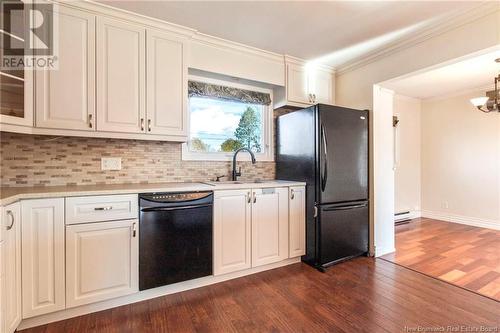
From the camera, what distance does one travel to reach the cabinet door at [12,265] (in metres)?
1.40

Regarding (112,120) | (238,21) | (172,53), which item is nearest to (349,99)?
(238,21)

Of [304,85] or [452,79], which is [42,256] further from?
[452,79]

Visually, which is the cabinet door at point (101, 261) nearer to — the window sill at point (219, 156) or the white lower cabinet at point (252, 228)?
the white lower cabinet at point (252, 228)

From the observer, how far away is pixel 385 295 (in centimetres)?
205

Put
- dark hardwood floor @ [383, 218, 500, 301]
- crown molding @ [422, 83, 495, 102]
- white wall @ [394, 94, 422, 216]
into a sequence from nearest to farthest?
dark hardwood floor @ [383, 218, 500, 301], crown molding @ [422, 83, 495, 102], white wall @ [394, 94, 422, 216]

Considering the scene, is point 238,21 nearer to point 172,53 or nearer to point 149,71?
point 172,53

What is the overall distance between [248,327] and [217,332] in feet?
0.68

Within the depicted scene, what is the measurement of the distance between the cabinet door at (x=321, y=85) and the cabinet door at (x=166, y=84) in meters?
1.67

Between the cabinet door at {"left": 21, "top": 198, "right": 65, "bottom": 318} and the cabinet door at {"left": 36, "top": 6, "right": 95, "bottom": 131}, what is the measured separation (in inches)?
26.2

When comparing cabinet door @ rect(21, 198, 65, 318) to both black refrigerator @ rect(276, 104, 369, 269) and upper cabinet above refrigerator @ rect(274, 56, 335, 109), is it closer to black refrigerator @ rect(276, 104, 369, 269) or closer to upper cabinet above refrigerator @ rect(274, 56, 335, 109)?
black refrigerator @ rect(276, 104, 369, 269)

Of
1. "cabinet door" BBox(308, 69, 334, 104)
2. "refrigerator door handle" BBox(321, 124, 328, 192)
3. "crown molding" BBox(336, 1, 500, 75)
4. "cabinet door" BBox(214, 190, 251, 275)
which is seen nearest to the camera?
"crown molding" BBox(336, 1, 500, 75)

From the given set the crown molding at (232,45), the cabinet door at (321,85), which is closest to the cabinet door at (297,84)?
the cabinet door at (321,85)

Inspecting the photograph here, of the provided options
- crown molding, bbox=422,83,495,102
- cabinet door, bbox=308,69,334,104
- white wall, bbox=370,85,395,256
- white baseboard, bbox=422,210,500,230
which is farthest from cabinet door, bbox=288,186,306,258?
crown molding, bbox=422,83,495,102

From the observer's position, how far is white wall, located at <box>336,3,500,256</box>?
2.05 m
